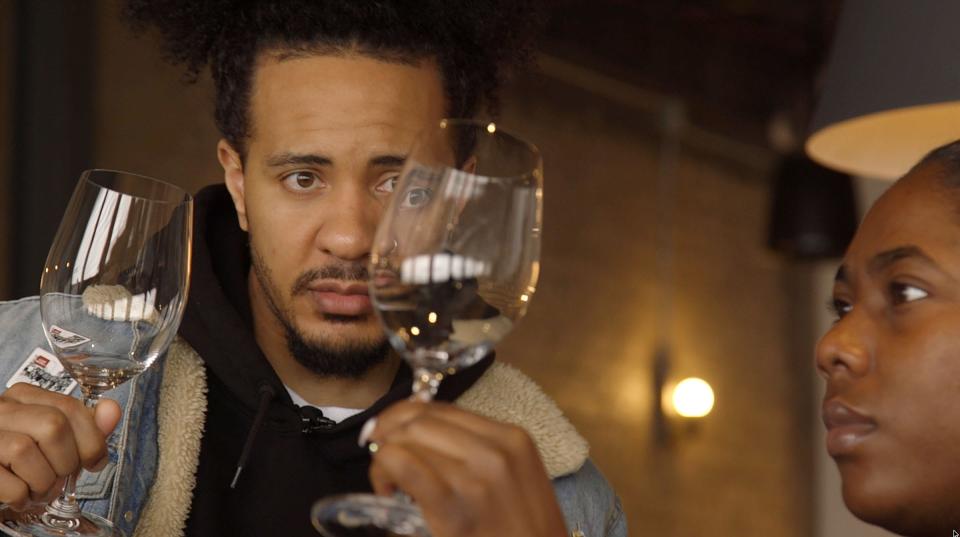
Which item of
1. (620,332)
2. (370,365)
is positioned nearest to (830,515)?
(620,332)

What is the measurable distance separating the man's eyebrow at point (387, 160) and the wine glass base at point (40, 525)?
0.61 m

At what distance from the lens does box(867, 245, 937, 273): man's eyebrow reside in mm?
1361

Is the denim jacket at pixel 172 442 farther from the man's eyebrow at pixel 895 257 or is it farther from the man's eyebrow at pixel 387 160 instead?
the man's eyebrow at pixel 895 257

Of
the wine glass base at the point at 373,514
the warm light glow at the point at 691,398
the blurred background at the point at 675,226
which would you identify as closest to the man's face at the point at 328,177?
the wine glass base at the point at 373,514

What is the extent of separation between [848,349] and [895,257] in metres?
0.11

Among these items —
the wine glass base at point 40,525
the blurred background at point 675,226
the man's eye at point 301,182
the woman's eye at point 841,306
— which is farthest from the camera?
the blurred background at point 675,226

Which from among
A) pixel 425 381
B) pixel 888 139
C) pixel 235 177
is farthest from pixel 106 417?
pixel 888 139

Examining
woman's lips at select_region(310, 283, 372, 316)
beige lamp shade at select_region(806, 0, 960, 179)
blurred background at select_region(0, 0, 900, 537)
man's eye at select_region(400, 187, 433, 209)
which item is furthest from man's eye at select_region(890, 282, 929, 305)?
blurred background at select_region(0, 0, 900, 537)

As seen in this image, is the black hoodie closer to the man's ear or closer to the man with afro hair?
the man with afro hair

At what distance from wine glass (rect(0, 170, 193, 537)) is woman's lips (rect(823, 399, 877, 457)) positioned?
2.23 feet

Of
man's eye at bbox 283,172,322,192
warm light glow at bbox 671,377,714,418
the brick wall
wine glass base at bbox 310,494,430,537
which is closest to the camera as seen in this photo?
wine glass base at bbox 310,494,430,537

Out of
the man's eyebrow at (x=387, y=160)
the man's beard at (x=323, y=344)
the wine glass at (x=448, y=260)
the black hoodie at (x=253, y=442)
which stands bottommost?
the black hoodie at (x=253, y=442)

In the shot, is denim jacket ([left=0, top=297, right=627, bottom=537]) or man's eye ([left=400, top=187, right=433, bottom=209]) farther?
denim jacket ([left=0, top=297, right=627, bottom=537])

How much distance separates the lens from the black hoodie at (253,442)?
180 cm
